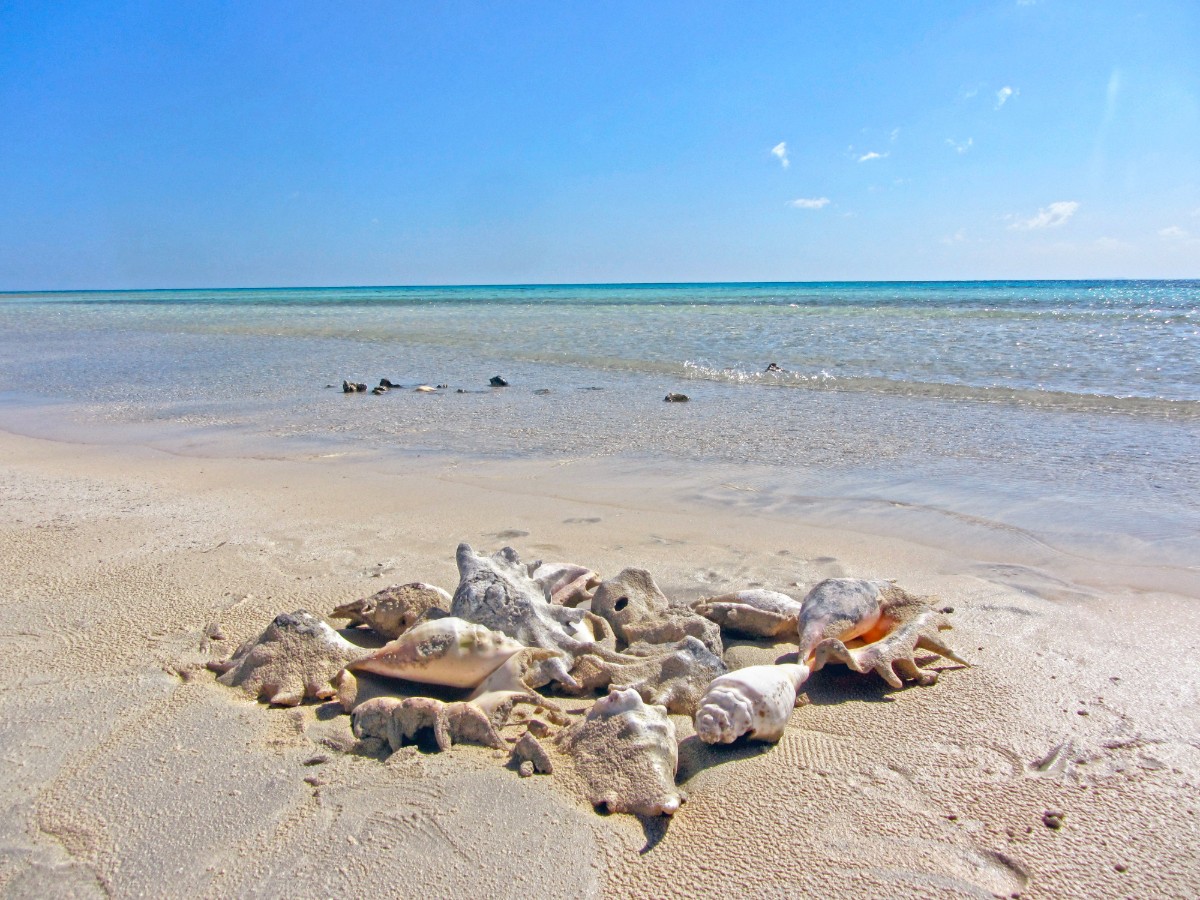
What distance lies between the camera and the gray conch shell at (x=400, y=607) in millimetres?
3385

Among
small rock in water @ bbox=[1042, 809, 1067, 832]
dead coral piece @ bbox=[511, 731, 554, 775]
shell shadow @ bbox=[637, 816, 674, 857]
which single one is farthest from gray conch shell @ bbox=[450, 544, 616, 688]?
small rock in water @ bbox=[1042, 809, 1067, 832]

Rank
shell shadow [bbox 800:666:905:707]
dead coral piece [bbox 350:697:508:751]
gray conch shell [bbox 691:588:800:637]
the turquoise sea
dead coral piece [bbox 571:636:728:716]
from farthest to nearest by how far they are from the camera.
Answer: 1. the turquoise sea
2. gray conch shell [bbox 691:588:800:637]
3. shell shadow [bbox 800:666:905:707]
4. dead coral piece [bbox 571:636:728:716]
5. dead coral piece [bbox 350:697:508:751]

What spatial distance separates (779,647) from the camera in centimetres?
345

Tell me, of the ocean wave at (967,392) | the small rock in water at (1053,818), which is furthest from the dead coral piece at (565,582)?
the ocean wave at (967,392)

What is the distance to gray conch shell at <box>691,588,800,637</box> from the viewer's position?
3479mm

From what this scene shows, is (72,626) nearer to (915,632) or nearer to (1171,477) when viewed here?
(915,632)

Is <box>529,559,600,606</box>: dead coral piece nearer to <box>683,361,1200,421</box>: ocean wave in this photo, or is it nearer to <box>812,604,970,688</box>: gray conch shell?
<box>812,604,970,688</box>: gray conch shell

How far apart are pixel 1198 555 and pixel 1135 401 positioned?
5696mm

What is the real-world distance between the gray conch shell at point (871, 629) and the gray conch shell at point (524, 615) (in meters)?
0.80

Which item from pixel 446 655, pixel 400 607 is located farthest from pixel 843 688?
pixel 400 607

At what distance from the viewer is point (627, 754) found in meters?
2.45

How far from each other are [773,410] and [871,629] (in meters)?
6.07

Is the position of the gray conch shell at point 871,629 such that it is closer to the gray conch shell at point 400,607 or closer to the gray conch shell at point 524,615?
the gray conch shell at point 524,615

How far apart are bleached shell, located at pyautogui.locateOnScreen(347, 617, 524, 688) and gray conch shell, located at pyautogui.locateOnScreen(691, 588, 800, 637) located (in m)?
0.96
